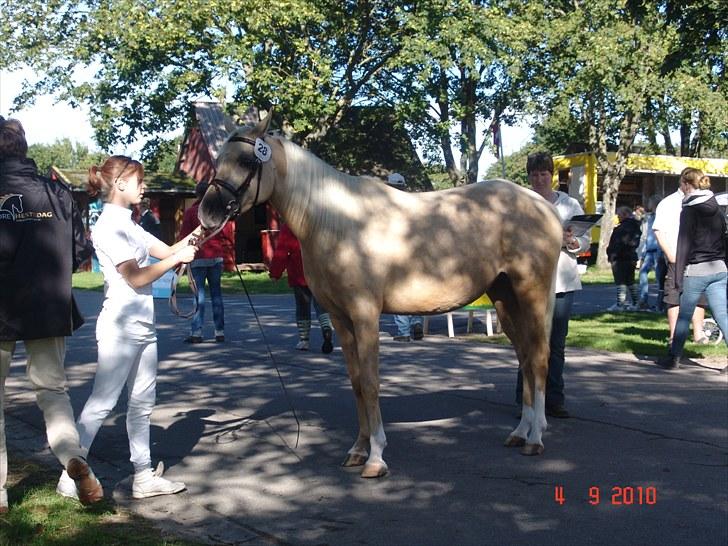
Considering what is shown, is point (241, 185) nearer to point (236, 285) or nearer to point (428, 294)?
point (428, 294)

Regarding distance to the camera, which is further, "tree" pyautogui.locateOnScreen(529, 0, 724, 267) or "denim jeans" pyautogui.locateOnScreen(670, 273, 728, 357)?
"tree" pyautogui.locateOnScreen(529, 0, 724, 267)

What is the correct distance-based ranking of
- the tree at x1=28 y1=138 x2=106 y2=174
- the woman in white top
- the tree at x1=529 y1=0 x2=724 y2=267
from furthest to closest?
the tree at x1=28 y1=138 x2=106 y2=174, the tree at x1=529 y1=0 x2=724 y2=267, the woman in white top

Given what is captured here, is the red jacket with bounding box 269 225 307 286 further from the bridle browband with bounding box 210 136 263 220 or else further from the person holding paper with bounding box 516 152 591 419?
the bridle browband with bounding box 210 136 263 220

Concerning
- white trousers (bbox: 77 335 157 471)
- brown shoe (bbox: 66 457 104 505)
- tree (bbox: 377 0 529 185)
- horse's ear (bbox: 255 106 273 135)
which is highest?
tree (bbox: 377 0 529 185)

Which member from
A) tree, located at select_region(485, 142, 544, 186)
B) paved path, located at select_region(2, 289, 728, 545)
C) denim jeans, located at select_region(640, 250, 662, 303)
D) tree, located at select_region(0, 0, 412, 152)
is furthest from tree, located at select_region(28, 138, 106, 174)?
paved path, located at select_region(2, 289, 728, 545)

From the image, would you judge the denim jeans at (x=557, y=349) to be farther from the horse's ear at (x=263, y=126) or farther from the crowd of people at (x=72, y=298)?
the crowd of people at (x=72, y=298)

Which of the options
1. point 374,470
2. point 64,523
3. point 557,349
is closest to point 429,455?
point 374,470

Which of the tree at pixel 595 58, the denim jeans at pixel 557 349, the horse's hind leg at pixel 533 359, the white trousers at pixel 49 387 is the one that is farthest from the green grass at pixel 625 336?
the tree at pixel 595 58

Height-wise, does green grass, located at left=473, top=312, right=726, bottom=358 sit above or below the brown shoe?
below

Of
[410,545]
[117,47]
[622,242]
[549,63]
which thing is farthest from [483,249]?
[549,63]

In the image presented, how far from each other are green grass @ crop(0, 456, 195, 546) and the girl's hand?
1561mm

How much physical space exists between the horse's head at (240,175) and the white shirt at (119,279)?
574mm

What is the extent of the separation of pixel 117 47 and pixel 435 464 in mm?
26576

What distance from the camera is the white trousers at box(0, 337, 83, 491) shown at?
519 cm
